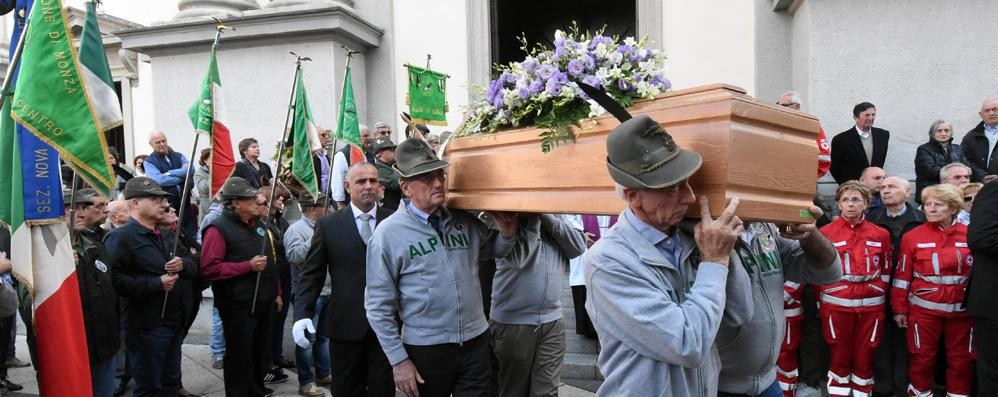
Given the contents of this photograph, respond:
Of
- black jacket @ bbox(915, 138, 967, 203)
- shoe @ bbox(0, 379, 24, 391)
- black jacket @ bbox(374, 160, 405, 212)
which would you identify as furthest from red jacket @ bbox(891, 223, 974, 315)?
shoe @ bbox(0, 379, 24, 391)

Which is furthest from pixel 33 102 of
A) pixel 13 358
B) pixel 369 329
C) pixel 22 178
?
pixel 13 358

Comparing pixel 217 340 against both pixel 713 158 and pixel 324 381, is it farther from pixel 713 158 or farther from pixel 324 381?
pixel 713 158

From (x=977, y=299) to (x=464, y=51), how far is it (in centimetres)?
832

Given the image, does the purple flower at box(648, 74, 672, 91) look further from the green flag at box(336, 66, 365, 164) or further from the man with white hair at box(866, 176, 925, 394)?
the green flag at box(336, 66, 365, 164)

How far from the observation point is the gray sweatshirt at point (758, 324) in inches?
109

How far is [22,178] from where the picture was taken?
369 centimetres

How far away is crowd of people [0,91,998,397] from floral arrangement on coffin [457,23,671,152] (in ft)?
1.87

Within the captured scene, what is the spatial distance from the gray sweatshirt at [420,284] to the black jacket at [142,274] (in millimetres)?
2258

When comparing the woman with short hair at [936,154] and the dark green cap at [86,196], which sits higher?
the woman with short hair at [936,154]

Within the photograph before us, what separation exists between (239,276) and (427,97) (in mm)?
4690

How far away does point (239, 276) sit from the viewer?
218 inches

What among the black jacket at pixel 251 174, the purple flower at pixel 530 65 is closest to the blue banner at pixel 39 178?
the purple flower at pixel 530 65

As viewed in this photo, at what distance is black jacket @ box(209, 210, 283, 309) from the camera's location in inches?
217

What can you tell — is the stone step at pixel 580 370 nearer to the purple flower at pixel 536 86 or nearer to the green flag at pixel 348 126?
the green flag at pixel 348 126
